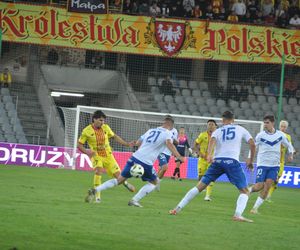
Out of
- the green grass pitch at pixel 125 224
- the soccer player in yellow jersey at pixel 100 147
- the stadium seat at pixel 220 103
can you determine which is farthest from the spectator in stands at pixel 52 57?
the soccer player in yellow jersey at pixel 100 147

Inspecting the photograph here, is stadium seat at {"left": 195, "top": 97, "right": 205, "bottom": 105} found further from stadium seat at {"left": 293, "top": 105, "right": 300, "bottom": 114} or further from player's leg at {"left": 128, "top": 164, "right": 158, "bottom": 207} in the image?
player's leg at {"left": 128, "top": 164, "right": 158, "bottom": 207}

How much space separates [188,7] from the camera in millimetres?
41031

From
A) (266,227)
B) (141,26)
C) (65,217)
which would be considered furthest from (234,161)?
(141,26)

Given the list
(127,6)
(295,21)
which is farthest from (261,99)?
(127,6)

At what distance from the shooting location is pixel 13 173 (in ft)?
93.2

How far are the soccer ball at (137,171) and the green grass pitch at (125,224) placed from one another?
676mm

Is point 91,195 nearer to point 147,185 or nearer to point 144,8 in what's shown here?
point 147,185

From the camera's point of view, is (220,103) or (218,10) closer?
(218,10)

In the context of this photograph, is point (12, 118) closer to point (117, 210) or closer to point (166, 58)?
point (166, 58)

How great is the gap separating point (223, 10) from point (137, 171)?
2460 centimetres

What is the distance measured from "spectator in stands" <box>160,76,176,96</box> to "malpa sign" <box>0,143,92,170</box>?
6995mm

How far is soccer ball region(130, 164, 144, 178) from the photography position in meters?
17.8

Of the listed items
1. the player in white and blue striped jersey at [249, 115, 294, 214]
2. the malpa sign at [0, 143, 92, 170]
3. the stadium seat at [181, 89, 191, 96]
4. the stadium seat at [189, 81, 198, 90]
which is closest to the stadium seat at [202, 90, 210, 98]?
the stadium seat at [189, 81, 198, 90]

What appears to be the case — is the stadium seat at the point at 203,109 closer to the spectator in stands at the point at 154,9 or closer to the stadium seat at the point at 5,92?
the spectator in stands at the point at 154,9
